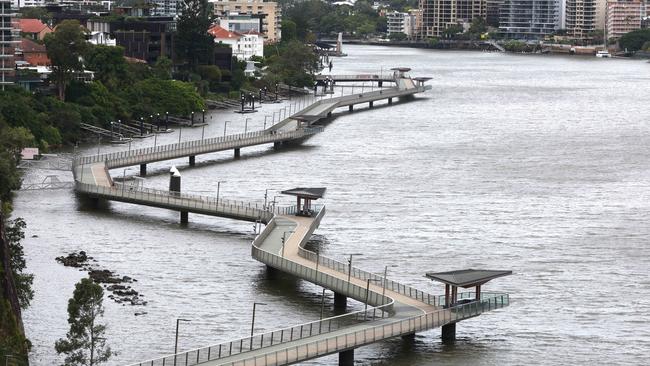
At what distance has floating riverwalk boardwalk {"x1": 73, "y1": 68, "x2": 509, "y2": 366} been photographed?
3206 cm

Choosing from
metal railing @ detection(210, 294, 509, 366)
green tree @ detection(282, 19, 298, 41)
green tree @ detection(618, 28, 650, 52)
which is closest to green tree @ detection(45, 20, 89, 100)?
metal railing @ detection(210, 294, 509, 366)

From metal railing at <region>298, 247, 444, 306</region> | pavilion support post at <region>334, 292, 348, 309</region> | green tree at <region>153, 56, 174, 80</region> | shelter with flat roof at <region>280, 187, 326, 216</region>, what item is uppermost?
green tree at <region>153, 56, 174, 80</region>

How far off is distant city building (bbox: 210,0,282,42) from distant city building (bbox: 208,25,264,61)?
15.8 metres

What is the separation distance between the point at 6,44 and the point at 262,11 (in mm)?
79683

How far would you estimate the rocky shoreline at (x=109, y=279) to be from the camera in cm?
3806

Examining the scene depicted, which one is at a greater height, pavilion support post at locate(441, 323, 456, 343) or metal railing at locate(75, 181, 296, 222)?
metal railing at locate(75, 181, 296, 222)

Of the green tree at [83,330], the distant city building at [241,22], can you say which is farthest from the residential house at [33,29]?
the green tree at [83,330]

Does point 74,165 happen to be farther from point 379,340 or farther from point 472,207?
point 379,340

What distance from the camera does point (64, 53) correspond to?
253 ft

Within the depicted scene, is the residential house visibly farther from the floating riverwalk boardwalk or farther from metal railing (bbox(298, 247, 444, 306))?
metal railing (bbox(298, 247, 444, 306))

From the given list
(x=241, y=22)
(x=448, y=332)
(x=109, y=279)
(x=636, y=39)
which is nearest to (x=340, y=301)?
(x=448, y=332)

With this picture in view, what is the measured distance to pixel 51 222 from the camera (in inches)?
1889

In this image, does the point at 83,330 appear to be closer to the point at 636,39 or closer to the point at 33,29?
the point at 33,29

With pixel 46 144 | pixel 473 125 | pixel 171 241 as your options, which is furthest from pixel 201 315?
pixel 473 125
